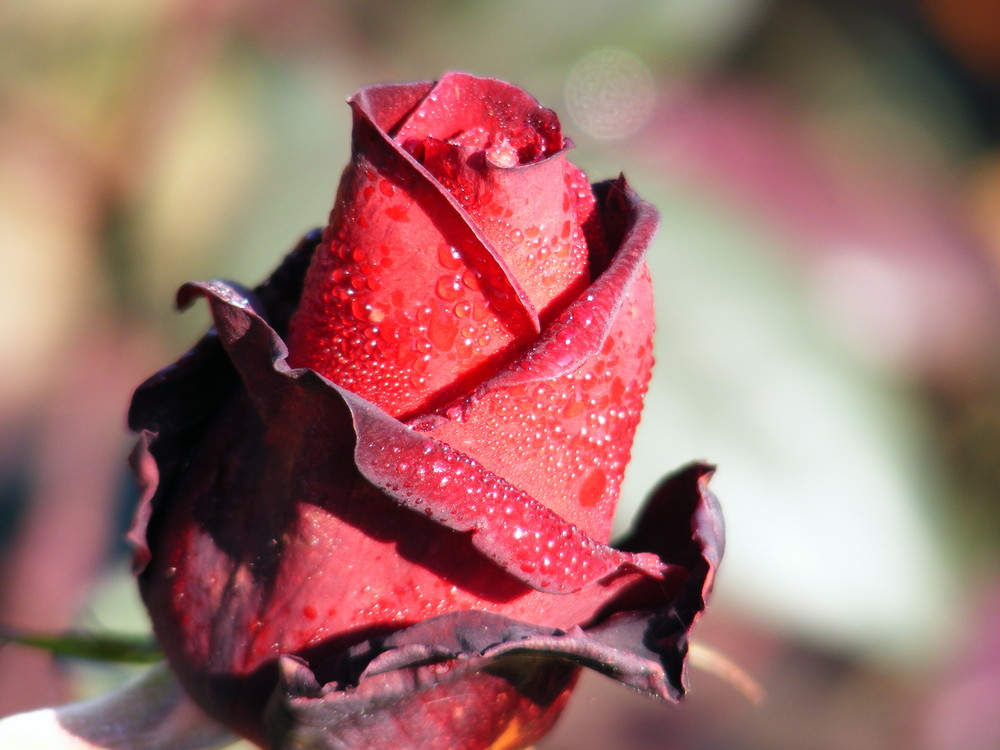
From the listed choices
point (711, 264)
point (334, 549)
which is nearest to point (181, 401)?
point (334, 549)

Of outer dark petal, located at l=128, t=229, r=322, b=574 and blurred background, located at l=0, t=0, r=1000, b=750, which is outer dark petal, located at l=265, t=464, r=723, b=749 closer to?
outer dark petal, located at l=128, t=229, r=322, b=574

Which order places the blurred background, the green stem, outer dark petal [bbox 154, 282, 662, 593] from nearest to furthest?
outer dark petal [bbox 154, 282, 662, 593], the green stem, the blurred background

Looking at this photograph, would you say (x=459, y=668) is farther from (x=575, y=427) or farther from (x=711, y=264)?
(x=711, y=264)

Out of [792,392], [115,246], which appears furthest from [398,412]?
[115,246]

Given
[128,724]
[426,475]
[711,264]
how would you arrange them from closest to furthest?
[426,475] → [128,724] → [711,264]

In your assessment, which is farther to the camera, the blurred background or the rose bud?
the blurred background

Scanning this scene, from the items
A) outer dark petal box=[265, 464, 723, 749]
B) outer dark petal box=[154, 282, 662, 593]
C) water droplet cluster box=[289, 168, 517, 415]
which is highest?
water droplet cluster box=[289, 168, 517, 415]

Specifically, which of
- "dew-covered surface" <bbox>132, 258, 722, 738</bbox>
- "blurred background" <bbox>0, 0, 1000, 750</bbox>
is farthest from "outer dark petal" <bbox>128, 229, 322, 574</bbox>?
"blurred background" <bbox>0, 0, 1000, 750</bbox>

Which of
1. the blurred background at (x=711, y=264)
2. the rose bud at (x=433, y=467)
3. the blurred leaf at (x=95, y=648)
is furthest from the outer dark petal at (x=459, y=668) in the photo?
the blurred background at (x=711, y=264)
